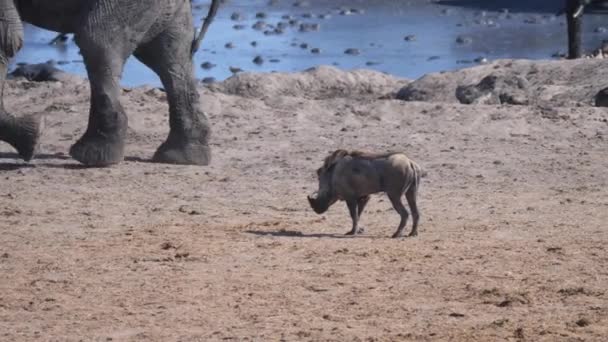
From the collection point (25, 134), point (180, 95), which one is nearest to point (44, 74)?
point (180, 95)

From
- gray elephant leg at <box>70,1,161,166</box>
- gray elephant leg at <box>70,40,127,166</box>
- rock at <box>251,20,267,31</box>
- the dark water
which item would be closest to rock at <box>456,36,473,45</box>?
the dark water

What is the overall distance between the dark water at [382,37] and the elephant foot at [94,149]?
342 inches

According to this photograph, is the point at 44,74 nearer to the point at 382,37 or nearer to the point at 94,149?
the point at 94,149

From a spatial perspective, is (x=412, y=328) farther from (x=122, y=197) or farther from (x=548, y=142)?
(x=548, y=142)

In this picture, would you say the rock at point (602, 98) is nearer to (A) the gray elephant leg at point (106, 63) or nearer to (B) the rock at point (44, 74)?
(A) the gray elephant leg at point (106, 63)

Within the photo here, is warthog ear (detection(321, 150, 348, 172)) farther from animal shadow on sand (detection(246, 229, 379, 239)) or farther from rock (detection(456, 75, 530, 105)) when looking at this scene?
rock (detection(456, 75, 530, 105))

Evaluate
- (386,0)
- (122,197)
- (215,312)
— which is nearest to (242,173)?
(122,197)

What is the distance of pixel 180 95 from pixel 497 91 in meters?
4.37

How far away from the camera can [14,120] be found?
11711 millimetres

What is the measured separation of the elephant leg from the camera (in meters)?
12.3

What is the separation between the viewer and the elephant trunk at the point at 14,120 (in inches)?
457

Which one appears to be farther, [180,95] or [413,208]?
[180,95]

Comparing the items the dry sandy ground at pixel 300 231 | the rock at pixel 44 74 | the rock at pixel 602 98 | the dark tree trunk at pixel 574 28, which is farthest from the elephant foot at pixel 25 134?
the dark tree trunk at pixel 574 28

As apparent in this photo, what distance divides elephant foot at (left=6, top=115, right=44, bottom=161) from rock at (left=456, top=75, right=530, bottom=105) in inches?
208
